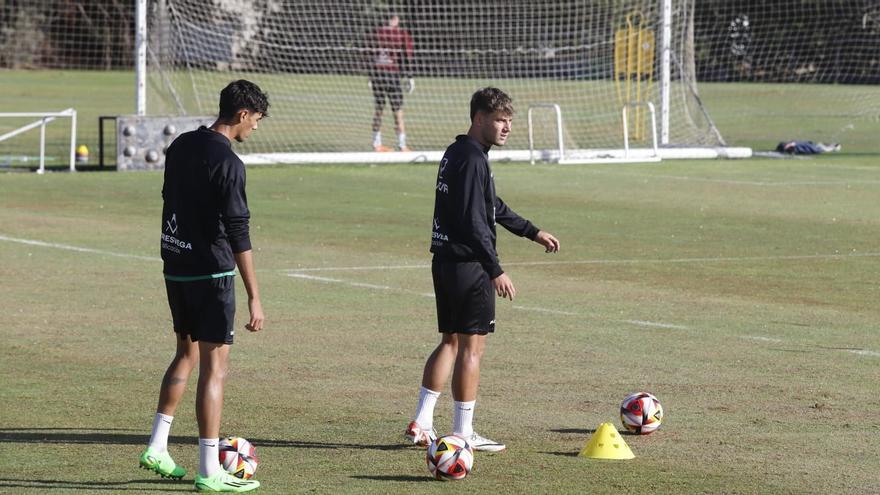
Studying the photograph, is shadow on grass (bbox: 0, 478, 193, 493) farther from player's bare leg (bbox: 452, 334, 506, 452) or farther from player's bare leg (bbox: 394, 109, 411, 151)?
player's bare leg (bbox: 394, 109, 411, 151)

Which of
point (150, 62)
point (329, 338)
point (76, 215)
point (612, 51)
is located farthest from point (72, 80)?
point (329, 338)

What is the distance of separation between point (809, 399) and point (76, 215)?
1243cm

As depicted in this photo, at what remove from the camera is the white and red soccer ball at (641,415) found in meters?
8.48

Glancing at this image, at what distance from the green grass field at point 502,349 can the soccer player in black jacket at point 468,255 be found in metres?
0.35

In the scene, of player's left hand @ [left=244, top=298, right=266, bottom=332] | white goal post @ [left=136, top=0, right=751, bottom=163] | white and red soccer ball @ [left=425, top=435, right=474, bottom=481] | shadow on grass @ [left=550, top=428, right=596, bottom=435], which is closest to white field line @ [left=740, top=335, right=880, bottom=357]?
shadow on grass @ [left=550, top=428, right=596, bottom=435]

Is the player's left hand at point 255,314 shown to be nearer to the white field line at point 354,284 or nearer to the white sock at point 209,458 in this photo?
the white sock at point 209,458

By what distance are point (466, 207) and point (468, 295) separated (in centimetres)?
47

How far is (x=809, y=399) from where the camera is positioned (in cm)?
945

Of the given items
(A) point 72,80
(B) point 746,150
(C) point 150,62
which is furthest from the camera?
(A) point 72,80

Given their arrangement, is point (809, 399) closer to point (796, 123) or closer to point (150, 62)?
point (150, 62)

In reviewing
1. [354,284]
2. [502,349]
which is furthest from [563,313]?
[354,284]

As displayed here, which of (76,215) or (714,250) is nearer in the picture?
(714,250)

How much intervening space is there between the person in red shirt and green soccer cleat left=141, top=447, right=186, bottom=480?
934 inches

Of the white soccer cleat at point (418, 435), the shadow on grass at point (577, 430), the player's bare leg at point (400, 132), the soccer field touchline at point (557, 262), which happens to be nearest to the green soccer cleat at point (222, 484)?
the white soccer cleat at point (418, 435)
